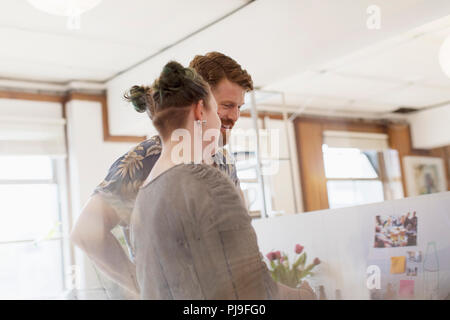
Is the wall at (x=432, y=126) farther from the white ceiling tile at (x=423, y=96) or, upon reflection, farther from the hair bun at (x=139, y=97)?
the hair bun at (x=139, y=97)

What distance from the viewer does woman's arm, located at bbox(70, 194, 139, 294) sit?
23.6 inches

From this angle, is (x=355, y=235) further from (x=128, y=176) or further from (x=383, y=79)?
(x=383, y=79)

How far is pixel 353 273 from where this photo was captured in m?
0.76

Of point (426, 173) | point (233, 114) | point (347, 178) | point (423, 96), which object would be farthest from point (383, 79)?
point (233, 114)

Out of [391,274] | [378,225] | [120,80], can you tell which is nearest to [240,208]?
[391,274]

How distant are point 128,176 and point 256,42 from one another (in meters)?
1.70

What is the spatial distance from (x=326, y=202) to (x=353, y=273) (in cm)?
97

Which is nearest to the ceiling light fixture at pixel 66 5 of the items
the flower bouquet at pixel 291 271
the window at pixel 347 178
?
the window at pixel 347 178

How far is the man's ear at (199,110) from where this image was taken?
0.55 meters

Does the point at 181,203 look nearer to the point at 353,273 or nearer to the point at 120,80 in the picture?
the point at 353,273

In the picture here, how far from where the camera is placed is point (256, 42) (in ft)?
7.49

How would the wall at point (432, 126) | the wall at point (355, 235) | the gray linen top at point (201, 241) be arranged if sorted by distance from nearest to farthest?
the gray linen top at point (201, 241)
the wall at point (355, 235)
the wall at point (432, 126)

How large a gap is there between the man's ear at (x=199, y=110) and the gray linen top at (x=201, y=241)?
5 centimetres

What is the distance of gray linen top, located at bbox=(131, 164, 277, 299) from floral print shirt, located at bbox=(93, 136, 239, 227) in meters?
0.07
